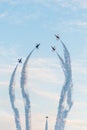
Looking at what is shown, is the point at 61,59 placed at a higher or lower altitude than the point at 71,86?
higher

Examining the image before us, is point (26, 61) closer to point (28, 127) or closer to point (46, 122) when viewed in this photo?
point (28, 127)

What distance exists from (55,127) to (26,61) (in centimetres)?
3215

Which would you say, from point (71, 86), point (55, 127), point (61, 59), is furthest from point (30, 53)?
point (55, 127)

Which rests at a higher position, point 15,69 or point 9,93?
point 15,69

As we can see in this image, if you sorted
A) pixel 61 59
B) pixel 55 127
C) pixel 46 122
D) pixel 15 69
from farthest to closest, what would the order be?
pixel 46 122, pixel 15 69, pixel 61 59, pixel 55 127

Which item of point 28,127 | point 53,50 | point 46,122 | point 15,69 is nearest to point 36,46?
point 53,50

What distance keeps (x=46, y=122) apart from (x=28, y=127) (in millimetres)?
36367

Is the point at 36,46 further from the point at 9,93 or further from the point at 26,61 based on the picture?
the point at 9,93

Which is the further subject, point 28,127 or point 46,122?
point 46,122

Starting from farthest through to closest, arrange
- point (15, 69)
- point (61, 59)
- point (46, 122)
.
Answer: point (46, 122)
point (15, 69)
point (61, 59)

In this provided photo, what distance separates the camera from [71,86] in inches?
5768

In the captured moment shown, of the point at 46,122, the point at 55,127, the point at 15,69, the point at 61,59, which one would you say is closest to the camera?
the point at 55,127

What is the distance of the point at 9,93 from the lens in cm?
15725

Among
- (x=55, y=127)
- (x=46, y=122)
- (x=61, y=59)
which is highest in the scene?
(x=61, y=59)
